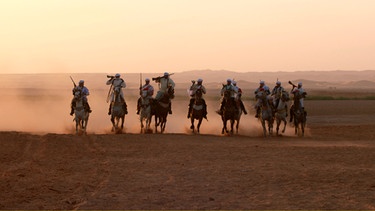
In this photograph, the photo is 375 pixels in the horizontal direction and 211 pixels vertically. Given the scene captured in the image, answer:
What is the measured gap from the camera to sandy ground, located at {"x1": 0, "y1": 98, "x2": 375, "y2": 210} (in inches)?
520

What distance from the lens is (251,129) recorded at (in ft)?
105

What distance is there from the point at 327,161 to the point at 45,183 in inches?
317

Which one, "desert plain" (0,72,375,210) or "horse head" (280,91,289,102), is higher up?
"horse head" (280,91,289,102)

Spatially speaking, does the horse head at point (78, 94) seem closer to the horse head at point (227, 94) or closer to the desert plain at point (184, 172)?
the desert plain at point (184, 172)

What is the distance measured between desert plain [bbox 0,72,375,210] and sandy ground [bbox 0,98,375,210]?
0.07 ft

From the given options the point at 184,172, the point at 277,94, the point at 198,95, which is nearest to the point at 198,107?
the point at 198,95

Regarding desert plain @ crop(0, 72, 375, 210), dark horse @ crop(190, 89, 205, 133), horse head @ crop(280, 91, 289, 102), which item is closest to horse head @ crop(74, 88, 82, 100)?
desert plain @ crop(0, 72, 375, 210)

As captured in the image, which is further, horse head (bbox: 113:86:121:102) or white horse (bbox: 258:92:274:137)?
horse head (bbox: 113:86:121:102)

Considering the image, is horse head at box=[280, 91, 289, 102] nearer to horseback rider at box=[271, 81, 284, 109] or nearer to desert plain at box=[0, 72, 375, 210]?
horseback rider at box=[271, 81, 284, 109]

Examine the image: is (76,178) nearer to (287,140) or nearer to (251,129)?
(287,140)

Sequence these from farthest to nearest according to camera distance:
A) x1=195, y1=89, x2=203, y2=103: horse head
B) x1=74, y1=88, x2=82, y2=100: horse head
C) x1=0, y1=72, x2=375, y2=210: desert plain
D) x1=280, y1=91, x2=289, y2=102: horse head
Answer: x1=195, y1=89, x2=203, y2=103: horse head
x1=280, y1=91, x2=289, y2=102: horse head
x1=74, y1=88, x2=82, y2=100: horse head
x1=0, y1=72, x2=375, y2=210: desert plain

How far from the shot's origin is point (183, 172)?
16.9 m

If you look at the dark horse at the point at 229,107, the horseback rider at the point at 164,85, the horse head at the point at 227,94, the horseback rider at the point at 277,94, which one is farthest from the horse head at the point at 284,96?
the horseback rider at the point at 164,85

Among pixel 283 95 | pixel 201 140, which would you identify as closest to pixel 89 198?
pixel 201 140
